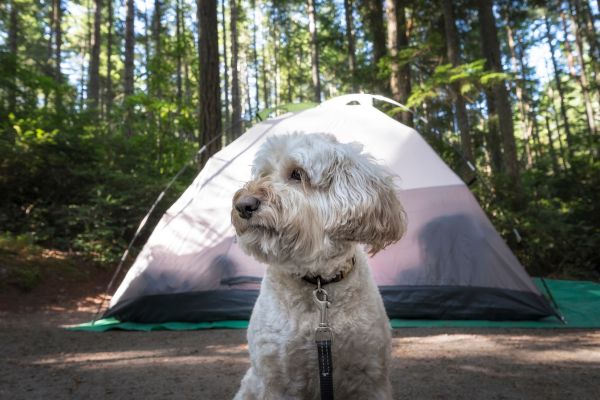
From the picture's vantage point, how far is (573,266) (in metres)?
8.20

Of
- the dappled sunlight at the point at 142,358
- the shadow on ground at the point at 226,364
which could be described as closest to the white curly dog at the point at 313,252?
the shadow on ground at the point at 226,364

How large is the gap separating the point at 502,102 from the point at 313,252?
31.2 ft

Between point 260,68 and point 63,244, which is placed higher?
point 260,68

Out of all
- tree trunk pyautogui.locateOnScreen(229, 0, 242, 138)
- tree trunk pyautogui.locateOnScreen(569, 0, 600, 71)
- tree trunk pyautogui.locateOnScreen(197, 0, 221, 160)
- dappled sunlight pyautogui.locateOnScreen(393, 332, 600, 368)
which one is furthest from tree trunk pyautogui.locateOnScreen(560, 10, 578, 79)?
dappled sunlight pyautogui.locateOnScreen(393, 332, 600, 368)


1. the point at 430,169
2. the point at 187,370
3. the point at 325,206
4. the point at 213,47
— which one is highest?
the point at 213,47

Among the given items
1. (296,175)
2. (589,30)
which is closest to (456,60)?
(296,175)

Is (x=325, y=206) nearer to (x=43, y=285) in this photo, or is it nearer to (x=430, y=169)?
(x=430, y=169)

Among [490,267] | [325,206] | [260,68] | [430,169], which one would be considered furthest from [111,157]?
[260,68]

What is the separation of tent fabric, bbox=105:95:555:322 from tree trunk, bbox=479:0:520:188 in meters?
5.33

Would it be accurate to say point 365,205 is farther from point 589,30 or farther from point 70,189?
point 589,30

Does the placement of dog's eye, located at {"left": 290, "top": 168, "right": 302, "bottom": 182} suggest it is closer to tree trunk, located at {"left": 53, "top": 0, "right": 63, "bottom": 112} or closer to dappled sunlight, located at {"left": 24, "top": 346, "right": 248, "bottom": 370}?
dappled sunlight, located at {"left": 24, "top": 346, "right": 248, "bottom": 370}

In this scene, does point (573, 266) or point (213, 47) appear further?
point (573, 266)

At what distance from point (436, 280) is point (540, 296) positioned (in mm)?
1045

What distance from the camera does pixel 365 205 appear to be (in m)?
1.71
